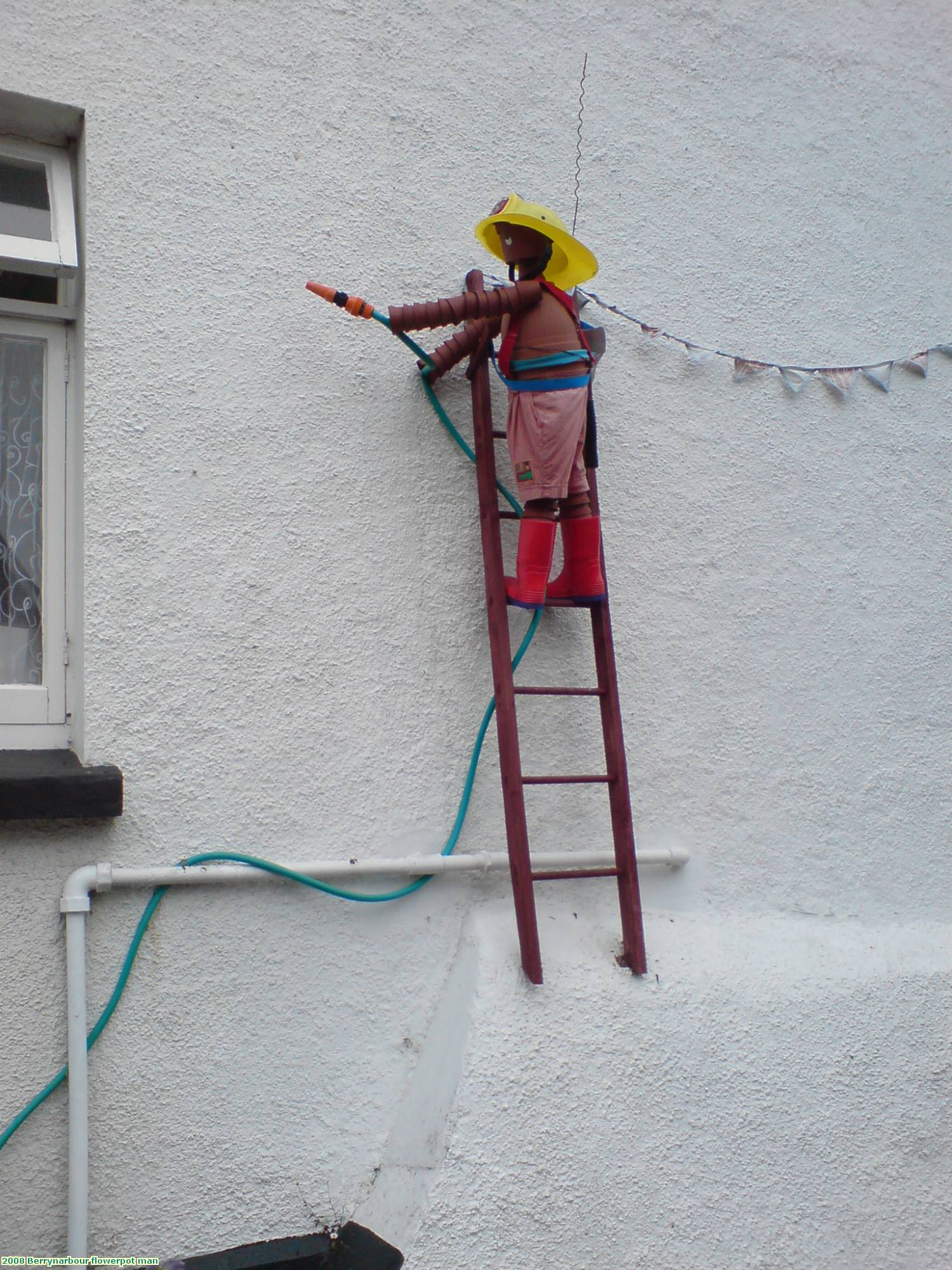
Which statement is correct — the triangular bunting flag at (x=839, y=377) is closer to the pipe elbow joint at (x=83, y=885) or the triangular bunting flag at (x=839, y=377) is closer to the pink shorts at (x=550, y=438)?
the pink shorts at (x=550, y=438)

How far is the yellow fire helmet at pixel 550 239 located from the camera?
2.64 m

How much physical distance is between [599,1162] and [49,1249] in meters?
1.19

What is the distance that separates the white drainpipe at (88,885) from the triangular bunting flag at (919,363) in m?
2.10

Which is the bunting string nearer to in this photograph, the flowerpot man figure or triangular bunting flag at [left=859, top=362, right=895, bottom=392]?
triangular bunting flag at [left=859, top=362, right=895, bottom=392]

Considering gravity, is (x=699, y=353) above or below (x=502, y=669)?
above

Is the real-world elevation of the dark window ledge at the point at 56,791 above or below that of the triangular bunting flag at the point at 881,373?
below

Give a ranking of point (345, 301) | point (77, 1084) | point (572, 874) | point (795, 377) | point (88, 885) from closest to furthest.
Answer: point (77, 1084) < point (88, 885) < point (345, 301) < point (572, 874) < point (795, 377)

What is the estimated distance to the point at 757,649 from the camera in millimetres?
3188

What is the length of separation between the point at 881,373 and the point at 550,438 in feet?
4.91

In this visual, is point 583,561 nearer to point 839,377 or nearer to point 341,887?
point 341,887

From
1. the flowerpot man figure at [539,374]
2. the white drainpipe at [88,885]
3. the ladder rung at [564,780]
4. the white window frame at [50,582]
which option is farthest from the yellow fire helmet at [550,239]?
the white drainpipe at [88,885]

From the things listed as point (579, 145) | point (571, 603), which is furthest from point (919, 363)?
point (571, 603)

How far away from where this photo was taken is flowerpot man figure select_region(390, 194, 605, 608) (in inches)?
105

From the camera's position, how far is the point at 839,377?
11.4ft
